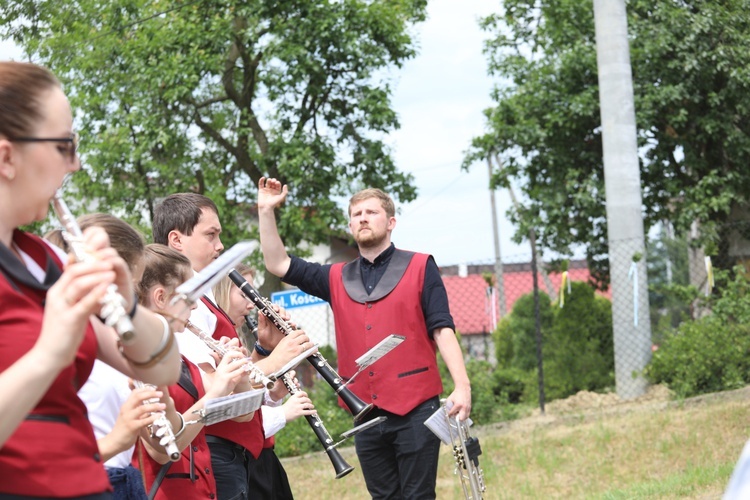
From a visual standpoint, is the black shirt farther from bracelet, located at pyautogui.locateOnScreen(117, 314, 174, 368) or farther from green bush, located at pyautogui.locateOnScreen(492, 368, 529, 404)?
green bush, located at pyautogui.locateOnScreen(492, 368, 529, 404)

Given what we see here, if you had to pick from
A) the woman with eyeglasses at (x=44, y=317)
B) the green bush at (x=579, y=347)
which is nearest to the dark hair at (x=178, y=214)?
the woman with eyeglasses at (x=44, y=317)

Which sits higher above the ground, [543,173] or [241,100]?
[241,100]

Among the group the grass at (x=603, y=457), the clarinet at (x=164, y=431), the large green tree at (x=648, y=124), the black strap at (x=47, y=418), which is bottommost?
the grass at (x=603, y=457)

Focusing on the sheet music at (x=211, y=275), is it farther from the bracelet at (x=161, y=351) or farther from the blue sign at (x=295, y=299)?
the blue sign at (x=295, y=299)

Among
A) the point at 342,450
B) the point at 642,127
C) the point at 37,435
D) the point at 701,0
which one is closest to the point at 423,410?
the point at 37,435

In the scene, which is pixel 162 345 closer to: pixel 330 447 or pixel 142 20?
pixel 330 447

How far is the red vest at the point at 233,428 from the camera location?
421cm

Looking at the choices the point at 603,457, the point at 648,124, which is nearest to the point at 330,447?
the point at 603,457

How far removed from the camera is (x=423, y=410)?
5238mm

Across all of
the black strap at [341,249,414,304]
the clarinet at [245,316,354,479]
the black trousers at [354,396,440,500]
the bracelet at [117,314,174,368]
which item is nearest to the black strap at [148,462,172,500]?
the clarinet at [245,316,354,479]

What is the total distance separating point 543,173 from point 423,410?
392 inches

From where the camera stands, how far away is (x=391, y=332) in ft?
17.4

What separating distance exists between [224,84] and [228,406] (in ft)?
40.8

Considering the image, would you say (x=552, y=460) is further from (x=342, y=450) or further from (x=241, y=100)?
(x=241, y=100)
